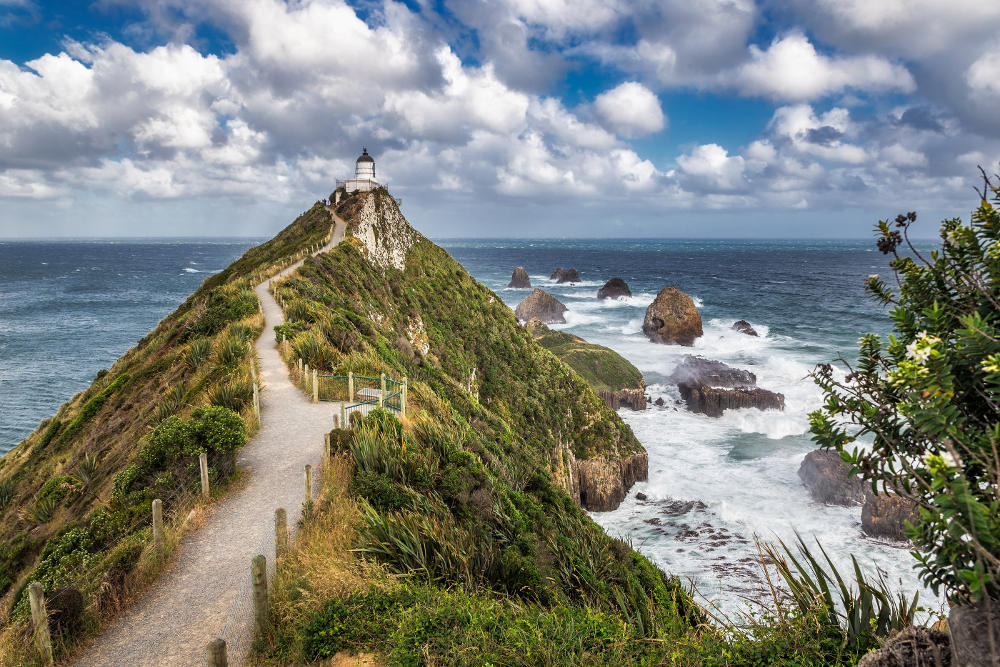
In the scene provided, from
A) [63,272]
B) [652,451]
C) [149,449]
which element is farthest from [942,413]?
[63,272]

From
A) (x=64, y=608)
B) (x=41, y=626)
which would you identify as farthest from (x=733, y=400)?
(x=41, y=626)

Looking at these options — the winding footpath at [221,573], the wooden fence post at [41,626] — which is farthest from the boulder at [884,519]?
the wooden fence post at [41,626]

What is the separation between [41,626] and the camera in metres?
5.95

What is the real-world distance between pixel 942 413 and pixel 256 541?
29.4 feet

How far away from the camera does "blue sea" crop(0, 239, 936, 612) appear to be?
24547 mm

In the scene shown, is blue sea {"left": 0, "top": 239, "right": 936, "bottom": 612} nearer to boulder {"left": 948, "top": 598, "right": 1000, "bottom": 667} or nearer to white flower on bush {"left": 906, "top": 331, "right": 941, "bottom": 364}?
boulder {"left": 948, "top": 598, "right": 1000, "bottom": 667}

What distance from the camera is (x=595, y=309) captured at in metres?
88.6

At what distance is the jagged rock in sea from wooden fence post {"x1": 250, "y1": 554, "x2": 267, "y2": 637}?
1586 inches

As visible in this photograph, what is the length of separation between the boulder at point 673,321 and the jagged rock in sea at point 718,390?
1438cm

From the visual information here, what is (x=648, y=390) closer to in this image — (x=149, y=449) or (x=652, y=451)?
(x=652, y=451)

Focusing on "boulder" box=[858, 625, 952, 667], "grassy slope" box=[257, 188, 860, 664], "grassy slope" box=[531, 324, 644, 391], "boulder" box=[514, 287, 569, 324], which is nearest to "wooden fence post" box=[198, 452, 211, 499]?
"grassy slope" box=[257, 188, 860, 664]

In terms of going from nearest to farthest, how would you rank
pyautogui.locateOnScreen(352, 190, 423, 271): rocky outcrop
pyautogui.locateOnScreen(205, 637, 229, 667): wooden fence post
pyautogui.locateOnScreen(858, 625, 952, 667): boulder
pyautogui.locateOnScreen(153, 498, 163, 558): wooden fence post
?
pyautogui.locateOnScreen(858, 625, 952, 667): boulder, pyautogui.locateOnScreen(205, 637, 229, 667): wooden fence post, pyautogui.locateOnScreen(153, 498, 163, 558): wooden fence post, pyautogui.locateOnScreen(352, 190, 423, 271): rocky outcrop

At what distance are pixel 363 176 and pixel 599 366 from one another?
34.6 meters

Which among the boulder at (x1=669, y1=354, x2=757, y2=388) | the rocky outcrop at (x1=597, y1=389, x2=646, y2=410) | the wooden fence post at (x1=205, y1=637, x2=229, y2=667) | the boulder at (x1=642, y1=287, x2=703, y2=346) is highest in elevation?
the wooden fence post at (x1=205, y1=637, x2=229, y2=667)
